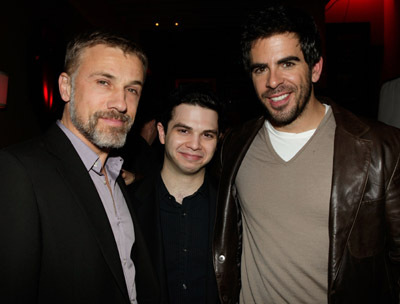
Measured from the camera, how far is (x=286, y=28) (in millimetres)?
1789

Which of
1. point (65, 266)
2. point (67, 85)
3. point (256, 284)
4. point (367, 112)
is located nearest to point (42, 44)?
point (67, 85)

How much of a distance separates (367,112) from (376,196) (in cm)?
436

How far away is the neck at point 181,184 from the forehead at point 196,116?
0.38m

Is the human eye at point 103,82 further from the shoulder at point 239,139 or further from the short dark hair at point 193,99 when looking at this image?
the shoulder at point 239,139

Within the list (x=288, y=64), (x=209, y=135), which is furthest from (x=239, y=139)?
→ (x=288, y=64)

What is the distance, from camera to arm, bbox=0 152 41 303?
92 cm

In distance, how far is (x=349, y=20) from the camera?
5645mm

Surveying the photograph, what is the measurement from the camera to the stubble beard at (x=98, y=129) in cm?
137

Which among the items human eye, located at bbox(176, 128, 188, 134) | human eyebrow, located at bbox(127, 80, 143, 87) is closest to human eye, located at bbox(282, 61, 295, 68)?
human eye, located at bbox(176, 128, 188, 134)

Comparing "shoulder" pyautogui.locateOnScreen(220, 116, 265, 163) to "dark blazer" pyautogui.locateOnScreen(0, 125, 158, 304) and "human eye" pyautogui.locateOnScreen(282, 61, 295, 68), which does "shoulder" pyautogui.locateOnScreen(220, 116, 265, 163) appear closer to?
"human eye" pyautogui.locateOnScreen(282, 61, 295, 68)

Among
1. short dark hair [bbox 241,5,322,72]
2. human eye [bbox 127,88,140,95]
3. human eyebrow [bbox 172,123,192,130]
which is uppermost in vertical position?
short dark hair [bbox 241,5,322,72]

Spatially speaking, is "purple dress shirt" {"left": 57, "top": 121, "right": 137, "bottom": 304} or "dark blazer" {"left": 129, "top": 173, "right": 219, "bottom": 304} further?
"dark blazer" {"left": 129, "top": 173, "right": 219, "bottom": 304}

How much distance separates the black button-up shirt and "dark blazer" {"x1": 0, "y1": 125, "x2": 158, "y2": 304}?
0.60 metres

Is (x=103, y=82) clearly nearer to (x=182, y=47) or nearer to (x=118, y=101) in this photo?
(x=118, y=101)
